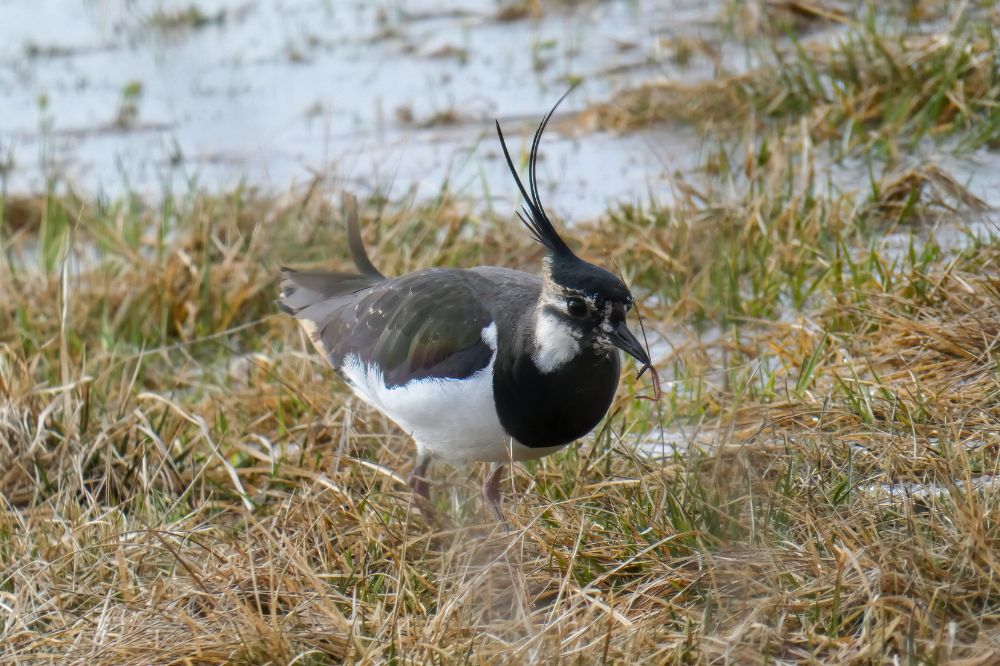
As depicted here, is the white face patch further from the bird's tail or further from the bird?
the bird's tail

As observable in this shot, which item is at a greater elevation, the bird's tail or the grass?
the bird's tail

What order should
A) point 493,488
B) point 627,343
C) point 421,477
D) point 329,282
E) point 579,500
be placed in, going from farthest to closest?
point 329,282 → point 421,477 → point 493,488 → point 579,500 → point 627,343

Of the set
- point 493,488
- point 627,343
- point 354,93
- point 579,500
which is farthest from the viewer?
point 354,93

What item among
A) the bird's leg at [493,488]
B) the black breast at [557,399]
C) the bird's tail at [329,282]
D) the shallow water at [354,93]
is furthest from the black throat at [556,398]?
the shallow water at [354,93]

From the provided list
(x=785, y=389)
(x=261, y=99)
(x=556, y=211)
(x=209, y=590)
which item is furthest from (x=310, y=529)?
(x=261, y=99)

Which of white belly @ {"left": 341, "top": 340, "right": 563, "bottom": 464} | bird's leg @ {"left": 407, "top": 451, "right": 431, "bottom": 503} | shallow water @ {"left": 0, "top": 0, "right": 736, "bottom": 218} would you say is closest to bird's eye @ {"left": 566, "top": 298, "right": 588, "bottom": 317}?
white belly @ {"left": 341, "top": 340, "right": 563, "bottom": 464}

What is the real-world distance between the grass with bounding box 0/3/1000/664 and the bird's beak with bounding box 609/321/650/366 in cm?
30

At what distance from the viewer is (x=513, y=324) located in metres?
3.30

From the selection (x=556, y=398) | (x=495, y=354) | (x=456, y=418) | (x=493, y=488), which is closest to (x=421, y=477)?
(x=493, y=488)

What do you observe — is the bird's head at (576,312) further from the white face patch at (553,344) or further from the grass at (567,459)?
the grass at (567,459)

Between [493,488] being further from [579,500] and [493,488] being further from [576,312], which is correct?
[576,312]

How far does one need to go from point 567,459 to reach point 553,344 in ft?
1.82

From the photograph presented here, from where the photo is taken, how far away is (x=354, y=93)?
7258mm

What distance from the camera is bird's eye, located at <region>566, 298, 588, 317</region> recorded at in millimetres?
3084
